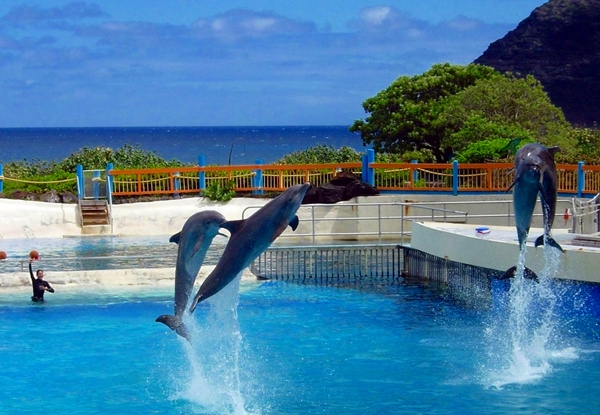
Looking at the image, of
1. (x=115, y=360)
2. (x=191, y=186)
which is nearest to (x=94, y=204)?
(x=191, y=186)

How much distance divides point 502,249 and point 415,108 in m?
21.4

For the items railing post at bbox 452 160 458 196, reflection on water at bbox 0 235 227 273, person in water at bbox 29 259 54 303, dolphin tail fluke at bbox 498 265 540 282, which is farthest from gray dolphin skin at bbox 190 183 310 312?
railing post at bbox 452 160 458 196

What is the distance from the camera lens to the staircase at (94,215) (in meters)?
26.5

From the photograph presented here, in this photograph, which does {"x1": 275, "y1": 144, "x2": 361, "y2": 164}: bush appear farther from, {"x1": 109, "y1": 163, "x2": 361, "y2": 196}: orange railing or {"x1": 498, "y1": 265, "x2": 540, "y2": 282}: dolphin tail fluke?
{"x1": 498, "y1": 265, "x2": 540, "y2": 282}: dolphin tail fluke

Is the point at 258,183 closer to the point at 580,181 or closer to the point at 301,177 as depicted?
the point at 301,177

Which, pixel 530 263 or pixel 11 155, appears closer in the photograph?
pixel 530 263

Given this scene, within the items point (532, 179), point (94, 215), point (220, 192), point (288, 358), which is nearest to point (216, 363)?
point (288, 358)

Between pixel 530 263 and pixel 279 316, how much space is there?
15.2 feet

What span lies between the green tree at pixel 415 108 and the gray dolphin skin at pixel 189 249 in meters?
28.3

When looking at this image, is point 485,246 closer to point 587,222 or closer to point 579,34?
point 587,222

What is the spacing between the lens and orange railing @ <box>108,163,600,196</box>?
26969mm

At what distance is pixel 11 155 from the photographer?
116m

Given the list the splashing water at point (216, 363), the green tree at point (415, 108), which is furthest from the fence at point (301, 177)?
the splashing water at point (216, 363)

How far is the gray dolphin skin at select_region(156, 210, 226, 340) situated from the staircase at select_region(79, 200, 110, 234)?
18.0 metres
